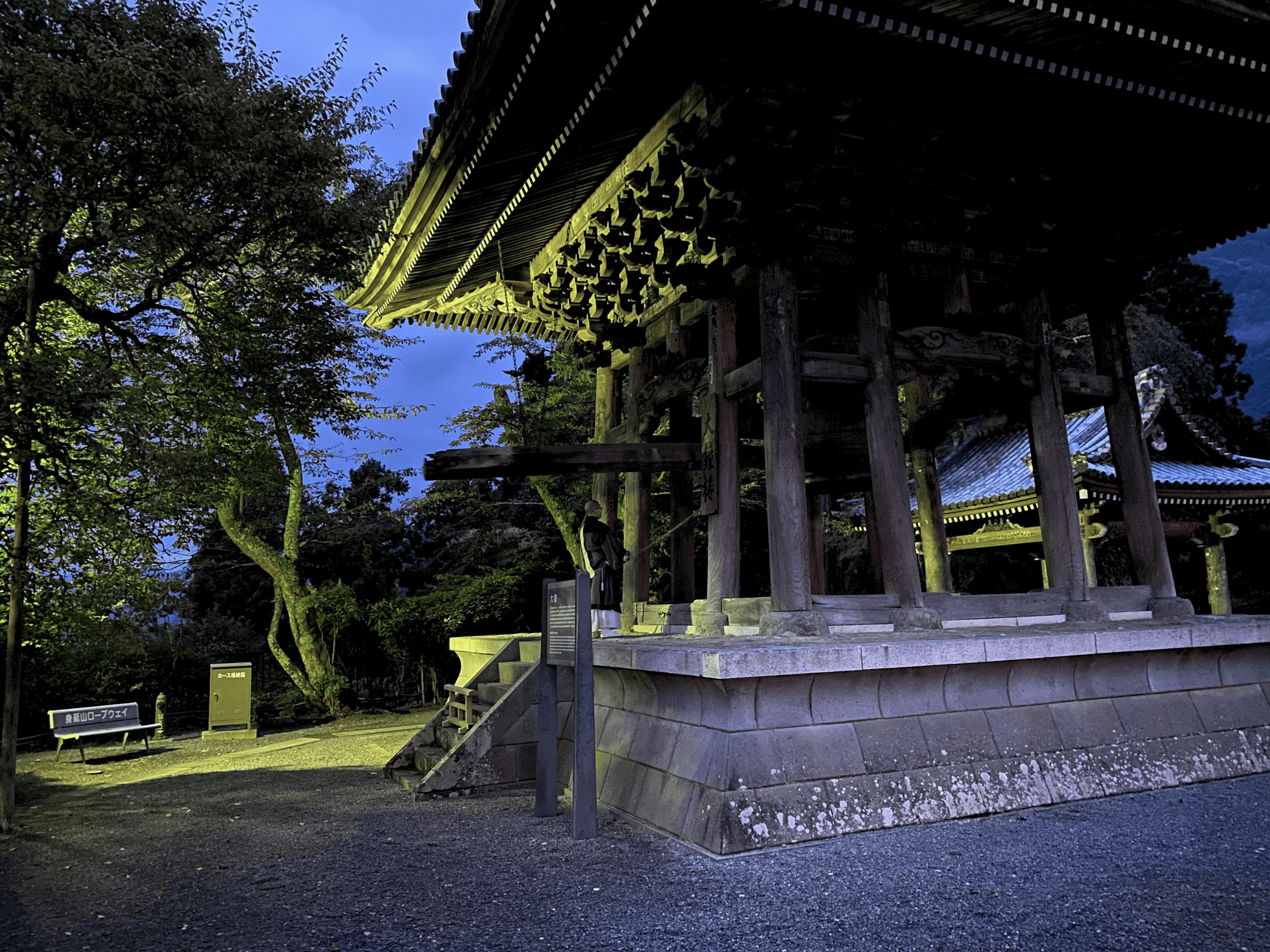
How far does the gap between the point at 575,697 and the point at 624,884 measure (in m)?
1.48

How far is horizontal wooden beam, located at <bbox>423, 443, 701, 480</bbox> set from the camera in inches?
268

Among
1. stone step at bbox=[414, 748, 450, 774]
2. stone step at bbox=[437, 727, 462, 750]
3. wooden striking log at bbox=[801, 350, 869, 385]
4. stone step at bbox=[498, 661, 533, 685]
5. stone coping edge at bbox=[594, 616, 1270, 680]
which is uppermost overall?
wooden striking log at bbox=[801, 350, 869, 385]

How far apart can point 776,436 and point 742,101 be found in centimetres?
248

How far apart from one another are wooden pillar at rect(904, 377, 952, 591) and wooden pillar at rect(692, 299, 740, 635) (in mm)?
3308

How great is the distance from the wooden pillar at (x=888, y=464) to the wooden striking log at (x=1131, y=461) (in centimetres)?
276

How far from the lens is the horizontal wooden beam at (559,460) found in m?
6.81

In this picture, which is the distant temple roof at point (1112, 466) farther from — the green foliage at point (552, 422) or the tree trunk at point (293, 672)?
the tree trunk at point (293, 672)

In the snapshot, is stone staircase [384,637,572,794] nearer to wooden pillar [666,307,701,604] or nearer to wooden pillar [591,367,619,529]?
wooden pillar [666,307,701,604]

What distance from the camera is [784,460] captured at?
5.95 m

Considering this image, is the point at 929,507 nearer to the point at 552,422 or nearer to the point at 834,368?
the point at 834,368

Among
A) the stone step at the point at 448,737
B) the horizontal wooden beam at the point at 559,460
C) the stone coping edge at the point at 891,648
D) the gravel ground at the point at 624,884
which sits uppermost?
the horizontal wooden beam at the point at 559,460

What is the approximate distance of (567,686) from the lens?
714cm

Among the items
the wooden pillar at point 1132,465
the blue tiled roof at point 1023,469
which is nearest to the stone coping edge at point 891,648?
the wooden pillar at point 1132,465

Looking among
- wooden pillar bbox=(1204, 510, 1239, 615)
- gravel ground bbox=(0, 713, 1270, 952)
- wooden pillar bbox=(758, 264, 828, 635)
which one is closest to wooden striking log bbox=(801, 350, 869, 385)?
wooden pillar bbox=(758, 264, 828, 635)
